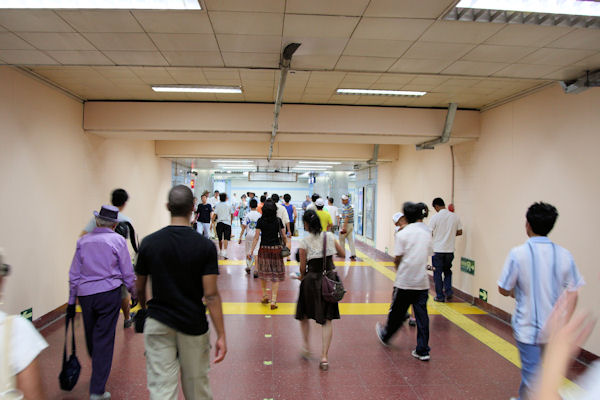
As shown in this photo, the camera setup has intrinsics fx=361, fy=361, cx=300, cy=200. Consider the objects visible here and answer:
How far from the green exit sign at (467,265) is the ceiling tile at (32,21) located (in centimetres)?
617

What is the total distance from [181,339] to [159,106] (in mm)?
4674

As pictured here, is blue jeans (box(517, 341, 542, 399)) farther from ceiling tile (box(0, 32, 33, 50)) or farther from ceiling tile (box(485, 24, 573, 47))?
ceiling tile (box(0, 32, 33, 50))

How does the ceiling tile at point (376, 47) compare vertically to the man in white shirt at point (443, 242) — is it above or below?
above

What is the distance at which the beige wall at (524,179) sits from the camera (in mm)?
3863

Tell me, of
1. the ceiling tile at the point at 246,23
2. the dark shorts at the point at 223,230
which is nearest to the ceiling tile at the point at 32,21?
the ceiling tile at the point at 246,23

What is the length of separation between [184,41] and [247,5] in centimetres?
92

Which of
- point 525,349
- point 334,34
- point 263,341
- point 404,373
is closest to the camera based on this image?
point 525,349

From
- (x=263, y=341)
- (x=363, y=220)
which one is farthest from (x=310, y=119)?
(x=363, y=220)

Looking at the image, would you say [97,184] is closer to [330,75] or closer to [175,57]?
[175,57]

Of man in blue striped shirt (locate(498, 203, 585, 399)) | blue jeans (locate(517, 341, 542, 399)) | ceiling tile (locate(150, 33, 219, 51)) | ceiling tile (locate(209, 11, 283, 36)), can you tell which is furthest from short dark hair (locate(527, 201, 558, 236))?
ceiling tile (locate(150, 33, 219, 51))

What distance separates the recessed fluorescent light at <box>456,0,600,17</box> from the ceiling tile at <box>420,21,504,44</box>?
0.92ft

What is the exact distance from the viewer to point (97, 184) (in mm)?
6031

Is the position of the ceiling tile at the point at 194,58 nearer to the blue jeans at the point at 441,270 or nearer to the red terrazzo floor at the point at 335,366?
the red terrazzo floor at the point at 335,366

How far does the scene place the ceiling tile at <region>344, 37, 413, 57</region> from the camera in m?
3.25
